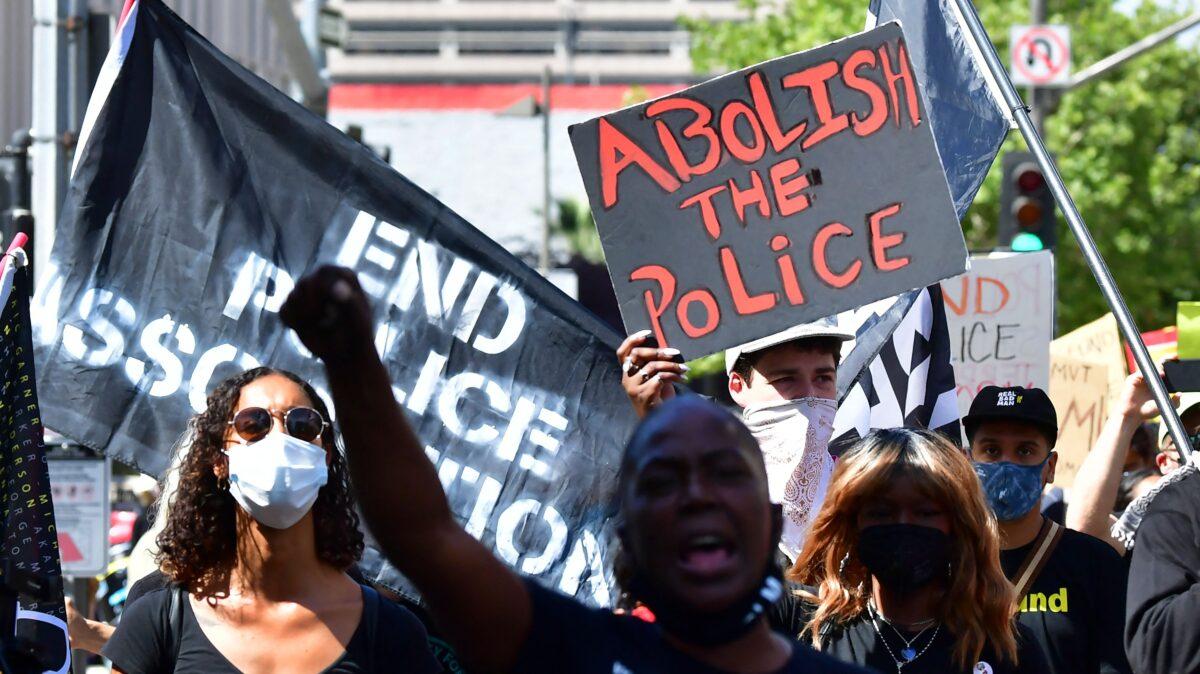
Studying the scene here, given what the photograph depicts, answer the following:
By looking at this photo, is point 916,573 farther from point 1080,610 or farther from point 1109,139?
point 1109,139

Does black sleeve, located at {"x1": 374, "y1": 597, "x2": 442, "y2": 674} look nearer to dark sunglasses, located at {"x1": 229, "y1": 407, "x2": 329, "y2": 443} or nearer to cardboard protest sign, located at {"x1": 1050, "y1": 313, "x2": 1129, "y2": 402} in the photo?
dark sunglasses, located at {"x1": 229, "y1": 407, "x2": 329, "y2": 443}

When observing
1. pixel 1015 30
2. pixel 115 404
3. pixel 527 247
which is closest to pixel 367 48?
pixel 527 247

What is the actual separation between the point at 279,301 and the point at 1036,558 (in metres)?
2.17

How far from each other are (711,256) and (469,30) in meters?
117

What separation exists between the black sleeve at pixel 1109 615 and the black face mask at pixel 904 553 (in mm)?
835

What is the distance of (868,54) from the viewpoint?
5086mm

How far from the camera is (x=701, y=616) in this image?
2389 mm

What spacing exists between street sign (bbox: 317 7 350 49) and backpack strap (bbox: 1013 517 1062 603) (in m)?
10.4

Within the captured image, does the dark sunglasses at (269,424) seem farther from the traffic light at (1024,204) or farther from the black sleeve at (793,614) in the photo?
the traffic light at (1024,204)

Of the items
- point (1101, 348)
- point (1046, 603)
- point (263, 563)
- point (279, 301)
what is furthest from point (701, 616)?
point (1101, 348)

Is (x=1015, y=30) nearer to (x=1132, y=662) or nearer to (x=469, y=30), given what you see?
(x=1132, y=662)

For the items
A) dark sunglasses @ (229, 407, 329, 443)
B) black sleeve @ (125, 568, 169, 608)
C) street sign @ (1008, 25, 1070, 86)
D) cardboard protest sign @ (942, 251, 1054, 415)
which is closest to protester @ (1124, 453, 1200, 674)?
dark sunglasses @ (229, 407, 329, 443)

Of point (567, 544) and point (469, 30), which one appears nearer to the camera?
point (567, 544)

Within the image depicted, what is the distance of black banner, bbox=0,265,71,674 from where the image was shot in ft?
13.2
